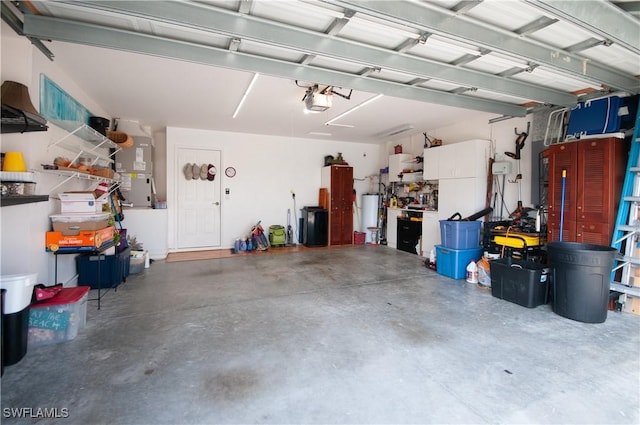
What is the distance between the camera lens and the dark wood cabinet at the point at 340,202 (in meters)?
7.56

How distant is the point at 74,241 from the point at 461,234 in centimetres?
509

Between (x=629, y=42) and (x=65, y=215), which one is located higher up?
(x=629, y=42)

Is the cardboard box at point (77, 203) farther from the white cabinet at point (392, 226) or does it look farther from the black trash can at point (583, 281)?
the white cabinet at point (392, 226)

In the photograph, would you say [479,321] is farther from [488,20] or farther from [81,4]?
[81,4]

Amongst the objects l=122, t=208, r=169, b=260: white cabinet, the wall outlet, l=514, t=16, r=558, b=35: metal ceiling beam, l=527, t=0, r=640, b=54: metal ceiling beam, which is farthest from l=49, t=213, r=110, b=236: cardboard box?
the wall outlet

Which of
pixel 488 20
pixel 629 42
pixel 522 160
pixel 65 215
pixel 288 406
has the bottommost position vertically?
pixel 288 406

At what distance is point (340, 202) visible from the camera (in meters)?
7.66

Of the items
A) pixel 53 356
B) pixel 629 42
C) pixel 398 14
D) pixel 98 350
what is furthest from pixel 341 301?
pixel 629 42

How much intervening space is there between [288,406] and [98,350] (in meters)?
1.75

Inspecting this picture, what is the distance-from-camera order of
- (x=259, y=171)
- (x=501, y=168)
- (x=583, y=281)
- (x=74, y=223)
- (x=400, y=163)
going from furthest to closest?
(x=259, y=171) → (x=400, y=163) → (x=501, y=168) → (x=74, y=223) → (x=583, y=281)

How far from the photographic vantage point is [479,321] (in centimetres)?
313

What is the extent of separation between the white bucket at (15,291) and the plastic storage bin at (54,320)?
29 centimetres

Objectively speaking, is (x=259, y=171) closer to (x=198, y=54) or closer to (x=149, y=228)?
(x=149, y=228)

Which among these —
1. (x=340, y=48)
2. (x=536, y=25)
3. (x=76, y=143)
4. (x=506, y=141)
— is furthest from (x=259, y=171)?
(x=536, y=25)
